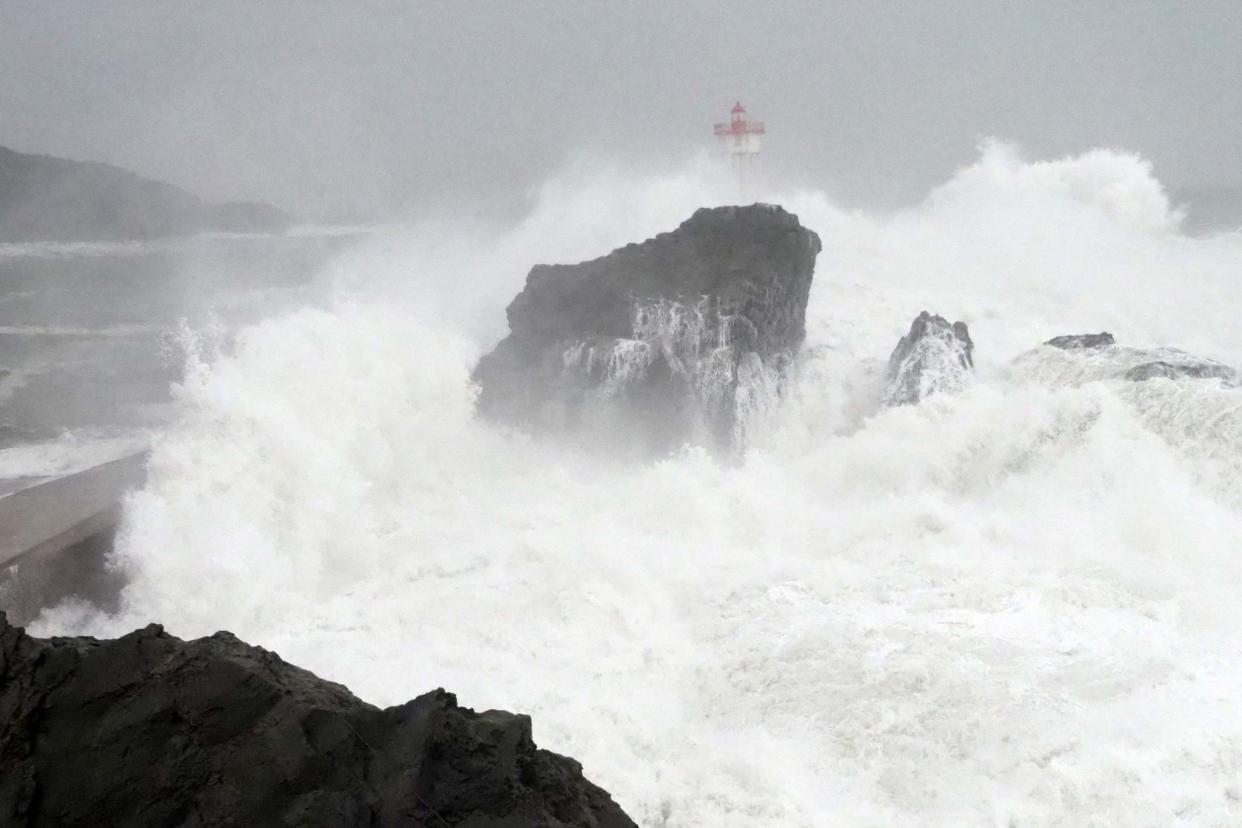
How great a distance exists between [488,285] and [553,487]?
1252cm

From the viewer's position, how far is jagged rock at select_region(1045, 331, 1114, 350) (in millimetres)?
18016

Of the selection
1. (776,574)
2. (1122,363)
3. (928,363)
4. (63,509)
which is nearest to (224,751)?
(776,574)

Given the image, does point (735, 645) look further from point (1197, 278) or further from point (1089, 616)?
point (1197, 278)

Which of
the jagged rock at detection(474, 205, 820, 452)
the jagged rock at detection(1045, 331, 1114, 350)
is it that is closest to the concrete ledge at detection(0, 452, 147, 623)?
the jagged rock at detection(474, 205, 820, 452)

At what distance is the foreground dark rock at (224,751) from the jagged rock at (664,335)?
1261 centimetres

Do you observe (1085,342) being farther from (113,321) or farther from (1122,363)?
(113,321)

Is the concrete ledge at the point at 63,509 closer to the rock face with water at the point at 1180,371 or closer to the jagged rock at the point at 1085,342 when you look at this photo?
the rock face with water at the point at 1180,371

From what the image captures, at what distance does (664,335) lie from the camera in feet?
56.6

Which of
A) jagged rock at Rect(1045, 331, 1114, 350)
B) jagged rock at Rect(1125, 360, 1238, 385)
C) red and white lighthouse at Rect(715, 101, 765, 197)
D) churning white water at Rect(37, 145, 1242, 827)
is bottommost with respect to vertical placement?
churning white water at Rect(37, 145, 1242, 827)

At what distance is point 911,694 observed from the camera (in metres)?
8.88

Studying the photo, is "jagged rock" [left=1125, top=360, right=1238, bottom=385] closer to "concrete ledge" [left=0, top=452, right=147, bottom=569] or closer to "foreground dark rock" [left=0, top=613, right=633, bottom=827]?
"foreground dark rock" [left=0, top=613, right=633, bottom=827]

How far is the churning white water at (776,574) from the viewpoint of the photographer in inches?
318

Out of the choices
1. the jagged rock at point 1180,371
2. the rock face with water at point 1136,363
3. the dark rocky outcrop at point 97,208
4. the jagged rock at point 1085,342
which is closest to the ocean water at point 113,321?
the dark rocky outcrop at point 97,208

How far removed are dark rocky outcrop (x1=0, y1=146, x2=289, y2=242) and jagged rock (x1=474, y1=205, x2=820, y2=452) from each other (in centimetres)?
4998
